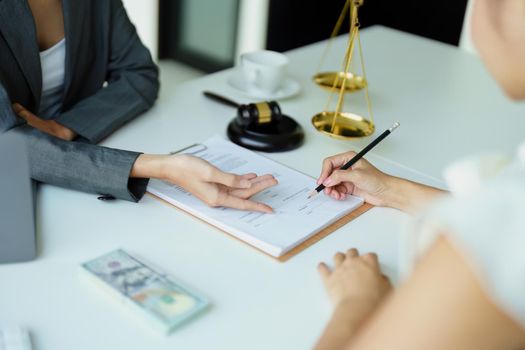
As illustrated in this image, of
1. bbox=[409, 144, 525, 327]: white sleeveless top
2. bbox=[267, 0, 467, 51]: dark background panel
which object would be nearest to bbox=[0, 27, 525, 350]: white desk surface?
bbox=[409, 144, 525, 327]: white sleeveless top

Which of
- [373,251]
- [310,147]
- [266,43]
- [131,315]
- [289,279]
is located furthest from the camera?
[266,43]

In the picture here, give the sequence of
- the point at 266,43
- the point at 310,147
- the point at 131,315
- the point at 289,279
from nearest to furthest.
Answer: the point at 131,315 < the point at 289,279 < the point at 310,147 < the point at 266,43

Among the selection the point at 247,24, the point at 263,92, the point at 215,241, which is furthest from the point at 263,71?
the point at 247,24

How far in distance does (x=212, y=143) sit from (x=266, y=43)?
263cm

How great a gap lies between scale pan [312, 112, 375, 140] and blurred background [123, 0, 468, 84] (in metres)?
2.07

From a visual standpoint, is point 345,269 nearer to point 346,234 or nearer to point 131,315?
point 346,234

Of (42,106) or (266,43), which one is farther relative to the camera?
(266,43)

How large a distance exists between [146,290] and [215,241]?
7.5 inches

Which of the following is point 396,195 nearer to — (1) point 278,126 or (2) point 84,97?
(1) point 278,126

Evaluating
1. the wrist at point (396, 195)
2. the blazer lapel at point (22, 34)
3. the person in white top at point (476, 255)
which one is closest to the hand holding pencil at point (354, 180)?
the wrist at point (396, 195)

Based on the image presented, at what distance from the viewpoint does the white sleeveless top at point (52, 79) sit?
151 cm

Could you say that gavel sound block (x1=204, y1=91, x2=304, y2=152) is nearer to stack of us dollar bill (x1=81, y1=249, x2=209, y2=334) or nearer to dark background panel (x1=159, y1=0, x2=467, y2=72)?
stack of us dollar bill (x1=81, y1=249, x2=209, y2=334)

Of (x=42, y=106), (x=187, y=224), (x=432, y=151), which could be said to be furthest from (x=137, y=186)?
(x=432, y=151)

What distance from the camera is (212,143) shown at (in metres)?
1.39
